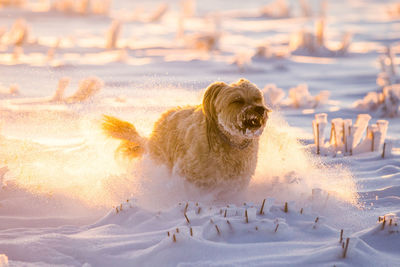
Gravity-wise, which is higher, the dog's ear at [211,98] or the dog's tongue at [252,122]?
the dog's ear at [211,98]

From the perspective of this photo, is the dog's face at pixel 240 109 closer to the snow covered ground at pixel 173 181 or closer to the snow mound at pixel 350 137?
the snow covered ground at pixel 173 181

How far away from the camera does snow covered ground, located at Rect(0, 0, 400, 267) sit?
108 inches

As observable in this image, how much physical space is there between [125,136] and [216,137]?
3.47 ft

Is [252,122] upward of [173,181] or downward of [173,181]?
upward

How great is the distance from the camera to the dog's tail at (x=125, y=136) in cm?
437

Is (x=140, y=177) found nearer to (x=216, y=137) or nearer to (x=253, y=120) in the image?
(x=216, y=137)

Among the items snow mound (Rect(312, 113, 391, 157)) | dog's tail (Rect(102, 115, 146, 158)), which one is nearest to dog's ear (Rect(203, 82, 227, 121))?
dog's tail (Rect(102, 115, 146, 158))

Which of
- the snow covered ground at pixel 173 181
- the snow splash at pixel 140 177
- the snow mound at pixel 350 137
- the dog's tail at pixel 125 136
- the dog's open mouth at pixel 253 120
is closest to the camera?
the snow covered ground at pixel 173 181

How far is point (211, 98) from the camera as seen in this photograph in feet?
11.7

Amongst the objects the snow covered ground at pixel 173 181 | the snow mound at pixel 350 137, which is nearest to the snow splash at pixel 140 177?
the snow covered ground at pixel 173 181

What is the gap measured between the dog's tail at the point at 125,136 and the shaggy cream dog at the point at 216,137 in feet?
0.68

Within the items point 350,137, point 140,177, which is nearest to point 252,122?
point 140,177

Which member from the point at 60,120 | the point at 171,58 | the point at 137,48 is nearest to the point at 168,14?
the point at 137,48

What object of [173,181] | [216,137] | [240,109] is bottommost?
[173,181]
